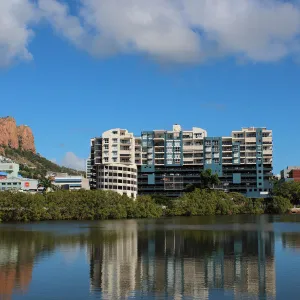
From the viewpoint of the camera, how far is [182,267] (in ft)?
117

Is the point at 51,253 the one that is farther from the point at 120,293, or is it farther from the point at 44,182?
the point at 44,182

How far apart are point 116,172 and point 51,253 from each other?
11422 cm

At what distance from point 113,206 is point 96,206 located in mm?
4321

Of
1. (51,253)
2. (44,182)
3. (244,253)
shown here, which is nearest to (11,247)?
(51,253)

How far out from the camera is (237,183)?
170 metres

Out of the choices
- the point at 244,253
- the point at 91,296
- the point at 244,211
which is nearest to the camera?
the point at 91,296

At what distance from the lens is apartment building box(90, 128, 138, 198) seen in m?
A: 158

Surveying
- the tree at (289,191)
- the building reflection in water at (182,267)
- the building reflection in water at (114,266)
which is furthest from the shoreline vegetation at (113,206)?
the building reflection in water at (182,267)

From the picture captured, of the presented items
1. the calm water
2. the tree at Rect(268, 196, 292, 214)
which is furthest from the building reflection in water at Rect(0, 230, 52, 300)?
the tree at Rect(268, 196, 292, 214)

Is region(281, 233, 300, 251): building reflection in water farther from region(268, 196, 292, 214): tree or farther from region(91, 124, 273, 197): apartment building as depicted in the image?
region(91, 124, 273, 197): apartment building

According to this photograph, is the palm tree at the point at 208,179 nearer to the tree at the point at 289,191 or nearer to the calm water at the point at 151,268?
the tree at the point at 289,191

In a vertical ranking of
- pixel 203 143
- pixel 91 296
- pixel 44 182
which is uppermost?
pixel 203 143

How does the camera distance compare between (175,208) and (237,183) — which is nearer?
(175,208)

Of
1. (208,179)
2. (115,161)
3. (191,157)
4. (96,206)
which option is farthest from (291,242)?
(191,157)
